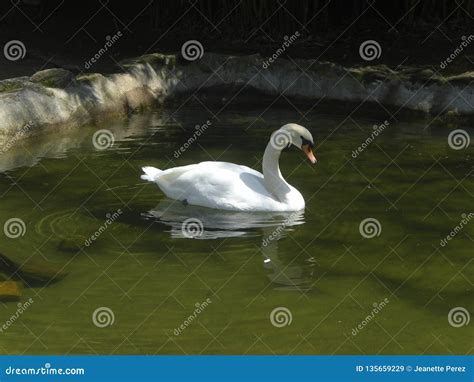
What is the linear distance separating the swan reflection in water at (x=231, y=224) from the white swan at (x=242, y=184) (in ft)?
0.24

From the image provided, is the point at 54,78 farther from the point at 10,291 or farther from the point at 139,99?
the point at 10,291

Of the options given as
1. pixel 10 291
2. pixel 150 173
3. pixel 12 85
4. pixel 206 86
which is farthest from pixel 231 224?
pixel 206 86

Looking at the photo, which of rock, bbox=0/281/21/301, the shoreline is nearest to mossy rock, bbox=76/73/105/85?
the shoreline

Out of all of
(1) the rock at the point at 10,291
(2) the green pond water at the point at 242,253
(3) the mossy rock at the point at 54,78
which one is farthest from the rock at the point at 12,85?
(1) the rock at the point at 10,291

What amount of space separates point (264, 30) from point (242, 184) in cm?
652

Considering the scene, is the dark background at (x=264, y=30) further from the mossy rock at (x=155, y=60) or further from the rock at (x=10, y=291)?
the rock at (x=10, y=291)

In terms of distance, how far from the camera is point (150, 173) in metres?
9.52

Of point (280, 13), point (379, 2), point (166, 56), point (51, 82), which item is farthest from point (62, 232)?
point (379, 2)

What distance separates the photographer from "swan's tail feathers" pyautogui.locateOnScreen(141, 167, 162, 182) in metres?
9.44

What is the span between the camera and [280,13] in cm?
1516

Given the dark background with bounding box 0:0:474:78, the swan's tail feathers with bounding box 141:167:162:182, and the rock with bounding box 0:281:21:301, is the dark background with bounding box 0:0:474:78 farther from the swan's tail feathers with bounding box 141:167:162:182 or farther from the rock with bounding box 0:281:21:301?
the rock with bounding box 0:281:21:301

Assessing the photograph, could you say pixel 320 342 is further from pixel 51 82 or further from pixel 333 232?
pixel 51 82

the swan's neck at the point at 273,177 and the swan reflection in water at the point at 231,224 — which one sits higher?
the swan's neck at the point at 273,177

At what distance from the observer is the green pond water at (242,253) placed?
6.64 meters
